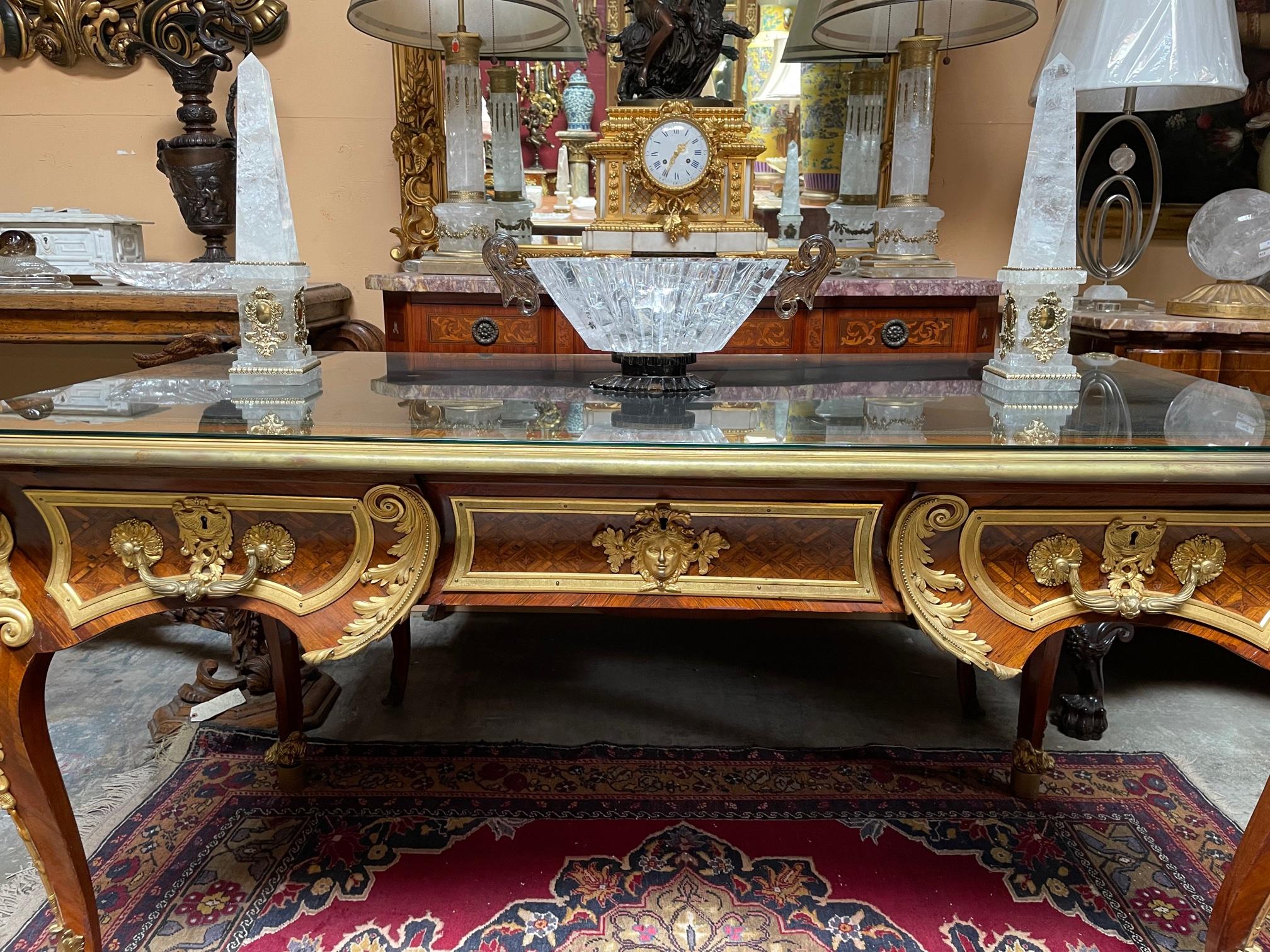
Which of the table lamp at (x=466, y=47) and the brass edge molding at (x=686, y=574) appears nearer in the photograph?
the brass edge molding at (x=686, y=574)

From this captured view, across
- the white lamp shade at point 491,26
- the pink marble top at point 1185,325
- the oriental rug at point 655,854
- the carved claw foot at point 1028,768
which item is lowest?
the oriental rug at point 655,854

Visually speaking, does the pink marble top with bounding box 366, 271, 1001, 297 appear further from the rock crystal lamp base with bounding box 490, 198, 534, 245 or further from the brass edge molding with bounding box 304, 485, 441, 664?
the brass edge molding with bounding box 304, 485, 441, 664

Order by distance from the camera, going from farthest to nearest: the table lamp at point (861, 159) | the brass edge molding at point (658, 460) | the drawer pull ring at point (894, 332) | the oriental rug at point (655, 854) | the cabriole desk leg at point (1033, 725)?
the table lamp at point (861, 159) < the drawer pull ring at point (894, 332) < the cabriole desk leg at point (1033, 725) < the oriental rug at point (655, 854) < the brass edge molding at point (658, 460)

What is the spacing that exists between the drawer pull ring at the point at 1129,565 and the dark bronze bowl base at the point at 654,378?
51 cm

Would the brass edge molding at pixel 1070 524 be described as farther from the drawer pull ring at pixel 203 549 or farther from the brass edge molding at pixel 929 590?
the drawer pull ring at pixel 203 549

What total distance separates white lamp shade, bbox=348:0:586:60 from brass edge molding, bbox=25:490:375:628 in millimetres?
1643

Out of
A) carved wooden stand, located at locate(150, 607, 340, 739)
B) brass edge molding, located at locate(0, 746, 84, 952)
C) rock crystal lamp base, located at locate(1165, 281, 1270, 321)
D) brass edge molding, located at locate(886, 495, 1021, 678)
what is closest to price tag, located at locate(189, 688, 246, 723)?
carved wooden stand, located at locate(150, 607, 340, 739)

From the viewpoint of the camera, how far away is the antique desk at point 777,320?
1.94 metres

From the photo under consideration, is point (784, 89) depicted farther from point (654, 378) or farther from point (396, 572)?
point (396, 572)

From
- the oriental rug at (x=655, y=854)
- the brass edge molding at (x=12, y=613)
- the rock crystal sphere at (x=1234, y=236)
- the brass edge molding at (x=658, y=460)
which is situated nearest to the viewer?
the brass edge molding at (x=658, y=460)

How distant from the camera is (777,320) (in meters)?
1.97

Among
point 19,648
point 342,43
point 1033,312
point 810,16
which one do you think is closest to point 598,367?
point 1033,312

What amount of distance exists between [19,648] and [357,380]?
538 millimetres

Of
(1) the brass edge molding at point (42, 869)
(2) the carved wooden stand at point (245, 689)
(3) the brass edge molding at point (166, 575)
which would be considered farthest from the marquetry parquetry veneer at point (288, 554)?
(2) the carved wooden stand at point (245, 689)
